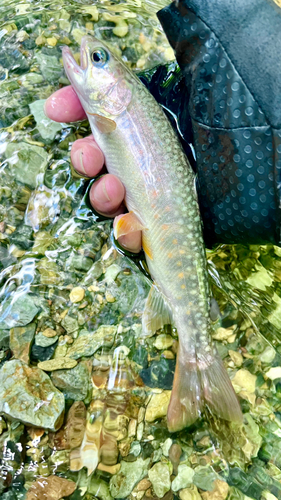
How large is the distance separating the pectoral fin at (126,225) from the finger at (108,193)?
13 cm

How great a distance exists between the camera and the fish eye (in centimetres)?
207

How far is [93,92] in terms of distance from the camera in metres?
2.09

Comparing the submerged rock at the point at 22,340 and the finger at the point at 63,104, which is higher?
the finger at the point at 63,104

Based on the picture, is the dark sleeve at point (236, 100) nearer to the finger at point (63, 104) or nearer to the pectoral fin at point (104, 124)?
the pectoral fin at point (104, 124)

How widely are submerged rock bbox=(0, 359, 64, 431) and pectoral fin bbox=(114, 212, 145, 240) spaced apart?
3.05 feet

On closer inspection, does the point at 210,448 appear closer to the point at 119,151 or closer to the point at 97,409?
the point at 97,409

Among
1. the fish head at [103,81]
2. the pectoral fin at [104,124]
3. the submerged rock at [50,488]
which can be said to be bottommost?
the submerged rock at [50,488]

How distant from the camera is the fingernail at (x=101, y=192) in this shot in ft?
6.78

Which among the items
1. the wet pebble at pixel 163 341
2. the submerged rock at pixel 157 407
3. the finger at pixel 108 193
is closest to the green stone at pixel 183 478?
the submerged rock at pixel 157 407

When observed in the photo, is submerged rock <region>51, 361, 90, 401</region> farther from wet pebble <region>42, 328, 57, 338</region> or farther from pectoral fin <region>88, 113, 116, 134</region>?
pectoral fin <region>88, 113, 116, 134</region>

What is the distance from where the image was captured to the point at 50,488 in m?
1.85

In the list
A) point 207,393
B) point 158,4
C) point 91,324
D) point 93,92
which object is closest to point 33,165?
point 93,92

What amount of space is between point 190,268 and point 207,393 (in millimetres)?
670

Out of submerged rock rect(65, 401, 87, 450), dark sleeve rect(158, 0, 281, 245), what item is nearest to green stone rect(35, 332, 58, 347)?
submerged rock rect(65, 401, 87, 450)
